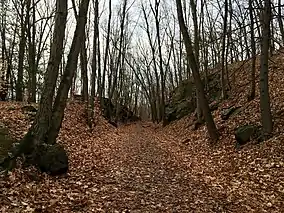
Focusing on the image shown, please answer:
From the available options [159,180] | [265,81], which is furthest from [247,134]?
[159,180]

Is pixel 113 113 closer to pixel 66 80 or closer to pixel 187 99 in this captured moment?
pixel 187 99

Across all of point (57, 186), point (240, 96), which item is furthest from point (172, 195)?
point (240, 96)

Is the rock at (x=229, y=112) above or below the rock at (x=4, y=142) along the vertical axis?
above

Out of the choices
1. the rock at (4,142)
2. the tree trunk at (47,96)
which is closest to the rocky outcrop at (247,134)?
the tree trunk at (47,96)

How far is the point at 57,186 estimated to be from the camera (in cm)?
739

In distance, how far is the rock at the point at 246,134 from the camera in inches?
453

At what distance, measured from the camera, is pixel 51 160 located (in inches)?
319

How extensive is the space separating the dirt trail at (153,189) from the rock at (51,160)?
1.15m

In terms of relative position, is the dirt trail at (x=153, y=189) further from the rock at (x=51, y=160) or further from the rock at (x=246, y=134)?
the rock at (x=246, y=134)

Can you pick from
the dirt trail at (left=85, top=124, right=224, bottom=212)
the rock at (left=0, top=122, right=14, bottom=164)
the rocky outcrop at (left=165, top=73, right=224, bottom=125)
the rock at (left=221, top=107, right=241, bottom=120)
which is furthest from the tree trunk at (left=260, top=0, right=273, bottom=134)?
the rocky outcrop at (left=165, top=73, right=224, bottom=125)

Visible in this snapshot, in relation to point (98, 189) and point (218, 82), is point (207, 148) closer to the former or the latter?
point (98, 189)

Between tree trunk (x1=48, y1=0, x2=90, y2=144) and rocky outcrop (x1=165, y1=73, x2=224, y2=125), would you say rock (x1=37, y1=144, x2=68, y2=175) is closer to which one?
tree trunk (x1=48, y1=0, x2=90, y2=144)

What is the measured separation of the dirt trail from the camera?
6.49 m

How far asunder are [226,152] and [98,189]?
5.81m
